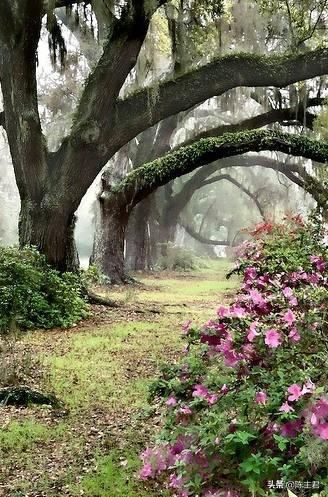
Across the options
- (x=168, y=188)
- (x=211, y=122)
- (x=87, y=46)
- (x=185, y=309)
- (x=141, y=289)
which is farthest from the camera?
(x=211, y=122)

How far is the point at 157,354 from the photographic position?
633 cm

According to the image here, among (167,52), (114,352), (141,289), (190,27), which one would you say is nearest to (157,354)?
(114,352)

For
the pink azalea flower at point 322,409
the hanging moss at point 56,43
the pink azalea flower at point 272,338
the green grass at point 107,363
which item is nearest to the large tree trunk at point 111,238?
the hanging moss at point 56,43

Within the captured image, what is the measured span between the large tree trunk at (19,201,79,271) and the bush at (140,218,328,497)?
6.02 m

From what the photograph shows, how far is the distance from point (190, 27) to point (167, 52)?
13.9 feet

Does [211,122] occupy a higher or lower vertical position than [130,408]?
higher

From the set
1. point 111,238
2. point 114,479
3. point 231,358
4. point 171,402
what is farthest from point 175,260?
point 231,358

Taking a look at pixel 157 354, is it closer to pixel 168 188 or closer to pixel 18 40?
pixel 18 40

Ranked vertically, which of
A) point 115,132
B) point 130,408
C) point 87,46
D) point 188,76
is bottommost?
point 130,408

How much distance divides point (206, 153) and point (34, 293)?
446 cm

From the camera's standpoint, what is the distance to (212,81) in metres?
9.64

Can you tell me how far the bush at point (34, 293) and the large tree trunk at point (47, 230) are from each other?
0.33 m

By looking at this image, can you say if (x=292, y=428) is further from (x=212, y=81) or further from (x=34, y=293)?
(x=212, y=81)

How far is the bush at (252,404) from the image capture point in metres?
1.91
